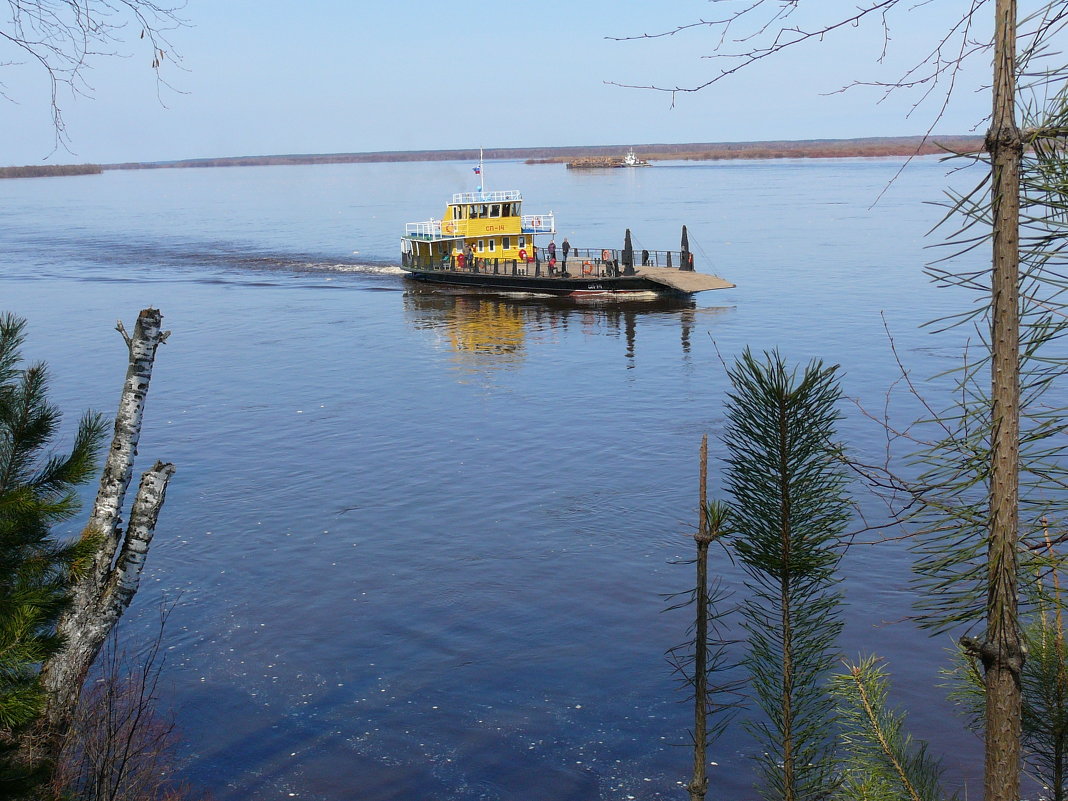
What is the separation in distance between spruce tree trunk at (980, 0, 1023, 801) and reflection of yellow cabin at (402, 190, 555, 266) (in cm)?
5674

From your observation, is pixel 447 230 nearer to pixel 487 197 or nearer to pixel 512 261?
pixel 487 197

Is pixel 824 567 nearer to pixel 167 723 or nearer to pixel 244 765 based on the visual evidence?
pixel 244 765

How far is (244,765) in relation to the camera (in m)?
13.5

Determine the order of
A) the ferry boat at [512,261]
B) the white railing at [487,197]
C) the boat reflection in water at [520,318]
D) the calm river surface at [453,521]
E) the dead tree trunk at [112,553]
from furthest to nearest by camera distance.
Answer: the white railing at [487,197] → the ferry boat at [512,261] → the boat reflection in water at [520,318] → the calm river surface at [453,521] → the dead tree trunk at [112,553]

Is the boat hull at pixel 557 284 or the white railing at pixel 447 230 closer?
the boat hull at pixel 557 284

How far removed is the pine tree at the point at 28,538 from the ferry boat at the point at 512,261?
4680cm

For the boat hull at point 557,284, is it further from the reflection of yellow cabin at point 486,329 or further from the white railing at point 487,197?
the white railing at point 487,197

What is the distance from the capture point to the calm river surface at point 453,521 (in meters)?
14.0

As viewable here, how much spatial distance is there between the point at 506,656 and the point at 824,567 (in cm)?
1138

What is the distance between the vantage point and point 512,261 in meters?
58.4

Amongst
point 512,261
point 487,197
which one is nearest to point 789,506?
point 512,261

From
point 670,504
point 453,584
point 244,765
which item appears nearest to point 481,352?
point 670,504

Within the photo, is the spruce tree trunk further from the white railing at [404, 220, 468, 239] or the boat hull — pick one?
the white railing at [404, 220, 468, 239]

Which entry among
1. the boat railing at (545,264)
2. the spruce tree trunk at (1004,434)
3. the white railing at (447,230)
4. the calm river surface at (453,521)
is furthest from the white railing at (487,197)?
the spruce tree trunk at (1004,434)
